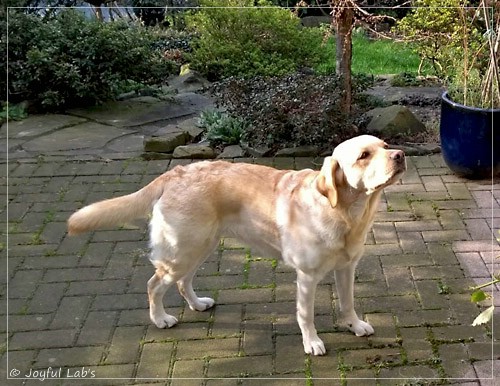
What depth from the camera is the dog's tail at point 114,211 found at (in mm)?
3564

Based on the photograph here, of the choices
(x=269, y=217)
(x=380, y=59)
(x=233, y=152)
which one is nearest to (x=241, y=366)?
(x=269, y=217)

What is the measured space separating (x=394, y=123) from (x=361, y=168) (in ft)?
12.7

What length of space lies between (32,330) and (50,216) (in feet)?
5.57

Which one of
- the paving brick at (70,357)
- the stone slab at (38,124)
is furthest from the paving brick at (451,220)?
A: the stone slab at (38,124)

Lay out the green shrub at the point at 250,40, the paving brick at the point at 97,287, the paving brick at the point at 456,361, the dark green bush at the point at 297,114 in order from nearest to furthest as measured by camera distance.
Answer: the paving brick at the point at 456,361 → the paving brick at the point at 97,287 → the dark green bush at the point at 297,114 → the green shrub at the point at 250,40

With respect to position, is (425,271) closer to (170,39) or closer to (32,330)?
(32,330)

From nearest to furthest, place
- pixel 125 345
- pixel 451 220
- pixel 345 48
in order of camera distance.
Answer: pixel 125 345 < pixel 451 220 < pixel 345 48

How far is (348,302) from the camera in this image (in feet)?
12.1

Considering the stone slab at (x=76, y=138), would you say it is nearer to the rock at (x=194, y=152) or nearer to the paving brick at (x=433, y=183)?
the rock at (x=194, y=152)

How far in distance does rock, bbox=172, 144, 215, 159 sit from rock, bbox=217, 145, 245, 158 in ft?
0.43

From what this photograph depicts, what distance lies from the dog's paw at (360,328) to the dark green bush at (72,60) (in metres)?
5.53

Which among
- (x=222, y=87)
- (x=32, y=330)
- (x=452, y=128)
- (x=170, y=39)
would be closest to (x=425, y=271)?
(x=452, y=128)

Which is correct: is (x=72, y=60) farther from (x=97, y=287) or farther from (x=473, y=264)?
(x=473, y=264)

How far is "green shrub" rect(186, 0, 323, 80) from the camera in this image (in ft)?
29.9
